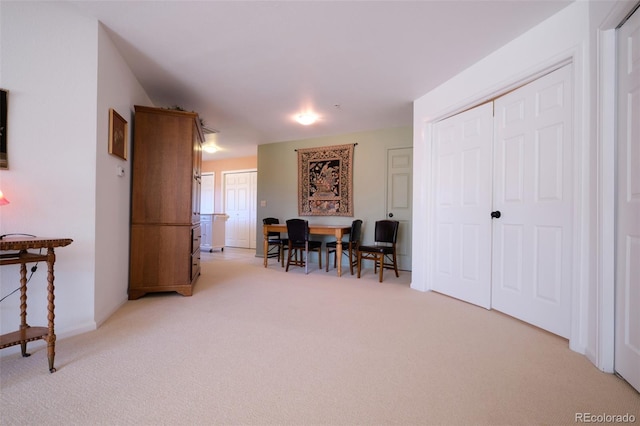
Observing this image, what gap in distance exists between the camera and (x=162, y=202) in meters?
2.99

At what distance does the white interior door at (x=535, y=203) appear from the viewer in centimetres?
209

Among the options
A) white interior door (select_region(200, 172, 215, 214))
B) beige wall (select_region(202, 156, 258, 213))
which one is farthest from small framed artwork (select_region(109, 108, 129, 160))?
white interior door (select_region(200, 172, 215, 214))

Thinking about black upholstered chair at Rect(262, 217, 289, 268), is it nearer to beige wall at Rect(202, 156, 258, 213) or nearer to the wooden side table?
beige wall at Rect(202, 156, 258, 213)

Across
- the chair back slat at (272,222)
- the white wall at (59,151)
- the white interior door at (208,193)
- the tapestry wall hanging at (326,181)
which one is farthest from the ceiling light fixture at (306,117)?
the white interior door at (208,193)

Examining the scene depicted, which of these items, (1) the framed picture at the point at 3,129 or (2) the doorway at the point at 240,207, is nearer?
(1) the framed picture at the point at 3,129

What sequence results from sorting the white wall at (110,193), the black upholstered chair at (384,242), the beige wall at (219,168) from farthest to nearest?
1. the beige wall at (219,168)
2. the black upholstered chair at (384,242)
3. the white wall at (110,193)

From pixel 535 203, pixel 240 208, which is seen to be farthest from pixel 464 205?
pixel 240 208

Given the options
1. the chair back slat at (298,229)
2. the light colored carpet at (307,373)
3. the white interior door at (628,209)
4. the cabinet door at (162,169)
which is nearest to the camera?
the light colored carpet at (307,373)

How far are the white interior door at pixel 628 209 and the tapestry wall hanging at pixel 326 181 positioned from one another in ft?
12.5

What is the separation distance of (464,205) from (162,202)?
10.6 ft

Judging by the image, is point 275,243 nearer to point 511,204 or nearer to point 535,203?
point 511,204

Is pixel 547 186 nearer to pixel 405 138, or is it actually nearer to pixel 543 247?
pixel 543 247

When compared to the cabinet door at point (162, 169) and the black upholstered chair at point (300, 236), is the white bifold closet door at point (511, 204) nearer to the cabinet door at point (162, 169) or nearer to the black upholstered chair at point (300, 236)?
the black upholstered chair at point (300, 236)

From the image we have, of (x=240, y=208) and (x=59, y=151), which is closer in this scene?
(x=59, y=151)
